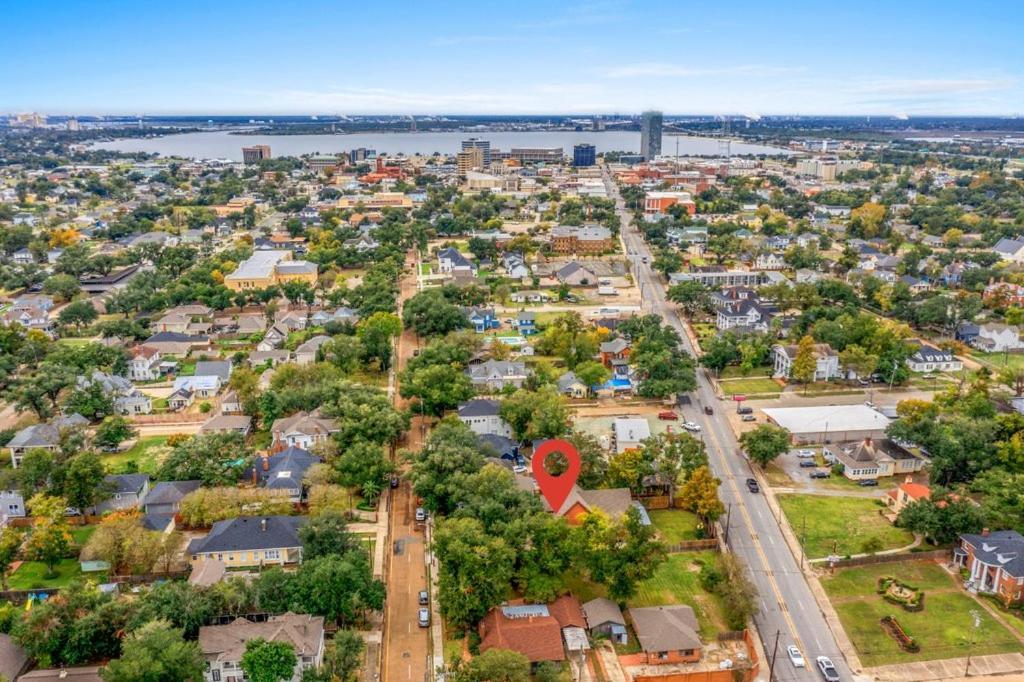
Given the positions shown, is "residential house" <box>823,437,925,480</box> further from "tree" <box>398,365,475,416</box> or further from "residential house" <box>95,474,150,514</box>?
"residential house" <box>95,474,150,514</box>

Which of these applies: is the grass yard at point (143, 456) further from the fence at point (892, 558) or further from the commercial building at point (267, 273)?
the fence at point (892, 558)

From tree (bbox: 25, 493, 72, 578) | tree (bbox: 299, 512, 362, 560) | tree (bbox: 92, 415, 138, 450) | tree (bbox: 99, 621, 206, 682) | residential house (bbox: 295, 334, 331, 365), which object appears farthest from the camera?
residential house (bbox: 295, 334, 331, 365)

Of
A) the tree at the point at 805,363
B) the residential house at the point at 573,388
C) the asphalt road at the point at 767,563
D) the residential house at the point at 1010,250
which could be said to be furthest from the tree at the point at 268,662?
the residential house at the point at 1010,250

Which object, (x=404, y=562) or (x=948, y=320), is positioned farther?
(x=948, y=320)

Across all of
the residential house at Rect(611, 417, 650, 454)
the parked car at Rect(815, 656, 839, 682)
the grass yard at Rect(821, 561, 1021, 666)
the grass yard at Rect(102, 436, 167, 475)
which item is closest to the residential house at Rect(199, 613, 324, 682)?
the grass yard at Rect(102, 436, 167, 475)

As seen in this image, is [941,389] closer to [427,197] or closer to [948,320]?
[948,320]

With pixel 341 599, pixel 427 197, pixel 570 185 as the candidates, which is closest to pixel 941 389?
pixel 341 599
